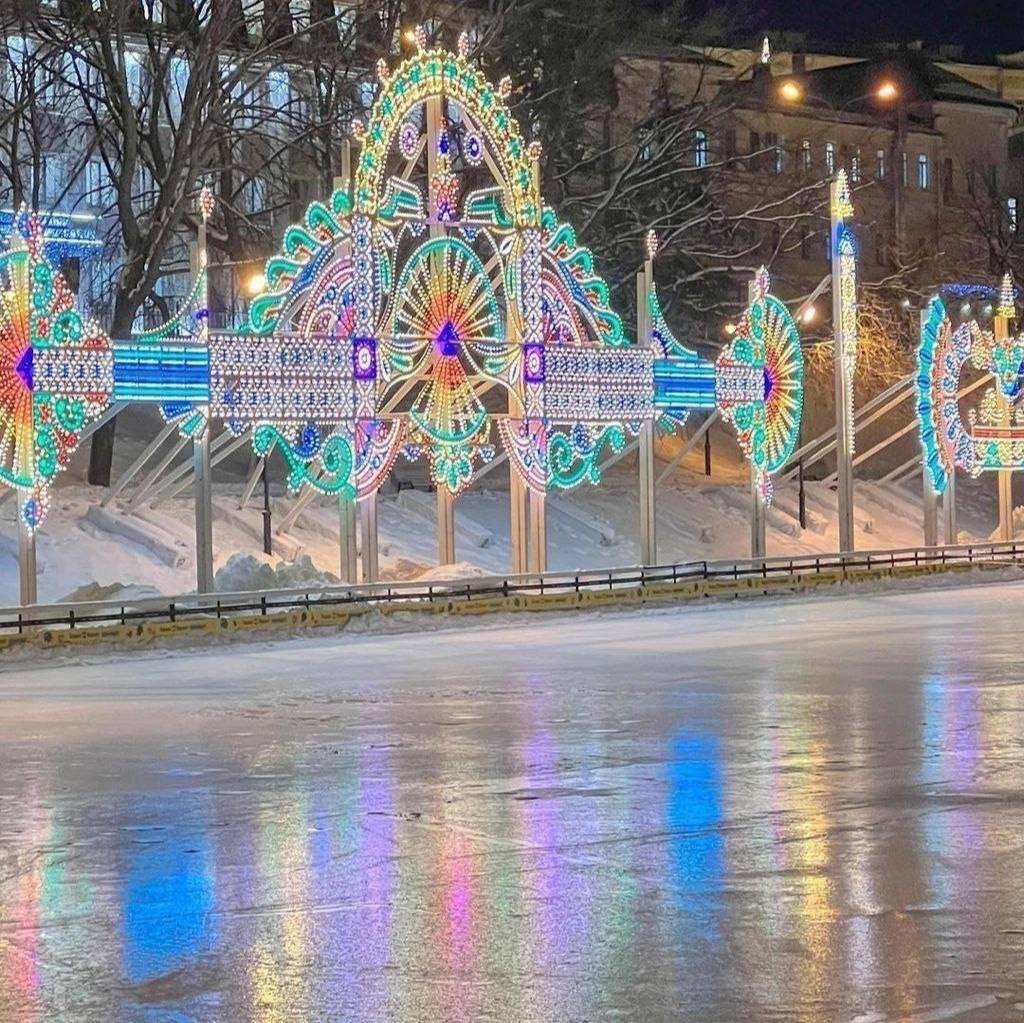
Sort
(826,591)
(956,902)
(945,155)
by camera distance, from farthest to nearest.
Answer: (945,155) < (826,591) < (956,902)

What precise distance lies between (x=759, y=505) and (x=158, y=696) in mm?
17585

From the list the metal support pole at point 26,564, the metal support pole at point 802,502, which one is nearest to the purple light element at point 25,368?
the metal support pole at point 26,564

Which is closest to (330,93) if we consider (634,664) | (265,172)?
(265,172)

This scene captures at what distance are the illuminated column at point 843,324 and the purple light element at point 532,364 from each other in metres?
7.93

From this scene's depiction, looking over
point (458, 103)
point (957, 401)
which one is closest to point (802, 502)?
point (957, 401)

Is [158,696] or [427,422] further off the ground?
[427,422]

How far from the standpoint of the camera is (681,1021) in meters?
7.66

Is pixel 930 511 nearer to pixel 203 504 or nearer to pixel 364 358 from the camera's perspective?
pixel 364 358

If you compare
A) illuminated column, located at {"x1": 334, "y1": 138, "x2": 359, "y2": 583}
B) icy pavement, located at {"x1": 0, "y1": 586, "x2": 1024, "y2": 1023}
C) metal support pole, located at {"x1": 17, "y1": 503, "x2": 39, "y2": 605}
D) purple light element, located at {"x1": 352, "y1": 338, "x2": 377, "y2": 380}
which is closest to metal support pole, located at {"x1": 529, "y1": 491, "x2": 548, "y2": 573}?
illuminated column, located at {"x1": 334, "y1": 138, "x2": 359, "y2": 583}

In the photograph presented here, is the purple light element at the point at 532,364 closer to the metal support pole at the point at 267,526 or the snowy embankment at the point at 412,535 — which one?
the snowy embankment at the point at 412,535

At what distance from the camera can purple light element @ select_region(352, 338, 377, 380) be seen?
28.7m

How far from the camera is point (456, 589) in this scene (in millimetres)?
30469

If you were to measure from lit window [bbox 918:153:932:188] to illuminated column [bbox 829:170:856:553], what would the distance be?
37670 millimetres

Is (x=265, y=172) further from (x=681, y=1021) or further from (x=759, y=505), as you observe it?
(x=681, y=1021)
